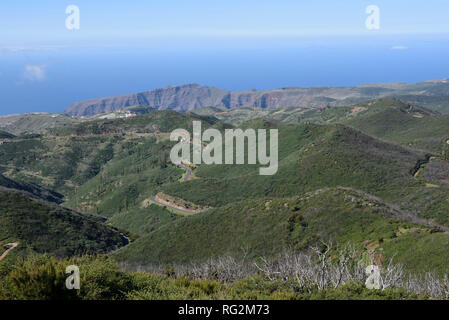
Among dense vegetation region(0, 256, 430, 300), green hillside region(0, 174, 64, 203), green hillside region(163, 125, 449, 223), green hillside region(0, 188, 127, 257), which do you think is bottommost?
green hillside region(0, 174, 64, 203)

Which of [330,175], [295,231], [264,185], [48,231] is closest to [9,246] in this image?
[48,231]

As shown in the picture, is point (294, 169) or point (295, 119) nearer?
point (294, 169)

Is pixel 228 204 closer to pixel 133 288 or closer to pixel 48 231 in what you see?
pixel 48 231

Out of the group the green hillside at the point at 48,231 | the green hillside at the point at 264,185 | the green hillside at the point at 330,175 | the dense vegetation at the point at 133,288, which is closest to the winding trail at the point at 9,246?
the green hillside at the point at 48,231

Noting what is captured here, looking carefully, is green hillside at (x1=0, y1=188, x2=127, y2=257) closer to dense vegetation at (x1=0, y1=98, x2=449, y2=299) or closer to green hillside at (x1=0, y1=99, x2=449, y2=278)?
dense vegetation at (x1=0, y1=98, x2=449, y2=299)

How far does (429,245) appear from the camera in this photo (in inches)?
885

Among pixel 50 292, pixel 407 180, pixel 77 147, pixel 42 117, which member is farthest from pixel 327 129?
pixel 42 117

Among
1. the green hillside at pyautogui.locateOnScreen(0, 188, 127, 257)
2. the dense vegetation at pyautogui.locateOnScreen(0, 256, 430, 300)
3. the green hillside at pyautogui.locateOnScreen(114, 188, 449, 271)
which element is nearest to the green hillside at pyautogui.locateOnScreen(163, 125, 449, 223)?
Result: the green hillside at pyautogui.locateOnScreen(114, 188, 449, 271)

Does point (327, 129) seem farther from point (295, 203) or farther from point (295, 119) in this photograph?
point (295, 119)

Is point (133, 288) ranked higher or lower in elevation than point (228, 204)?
higher

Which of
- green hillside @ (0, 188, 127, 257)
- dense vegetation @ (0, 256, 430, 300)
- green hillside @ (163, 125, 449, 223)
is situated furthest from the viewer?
green hillside @ (163, 125, 449, 223)

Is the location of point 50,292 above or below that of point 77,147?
above

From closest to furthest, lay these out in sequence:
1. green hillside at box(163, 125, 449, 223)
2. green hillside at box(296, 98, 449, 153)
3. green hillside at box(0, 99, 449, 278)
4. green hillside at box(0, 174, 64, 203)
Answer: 1. green hillside at box(0, 99, 449, 278)
2. green hillside at box(163, 125, 449, 223)
3. green hillside at box(0, 174, 64, 203)
4. green hillside at box(296, 98, 449, 153)

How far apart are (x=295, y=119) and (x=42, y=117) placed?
126243 millimetres
